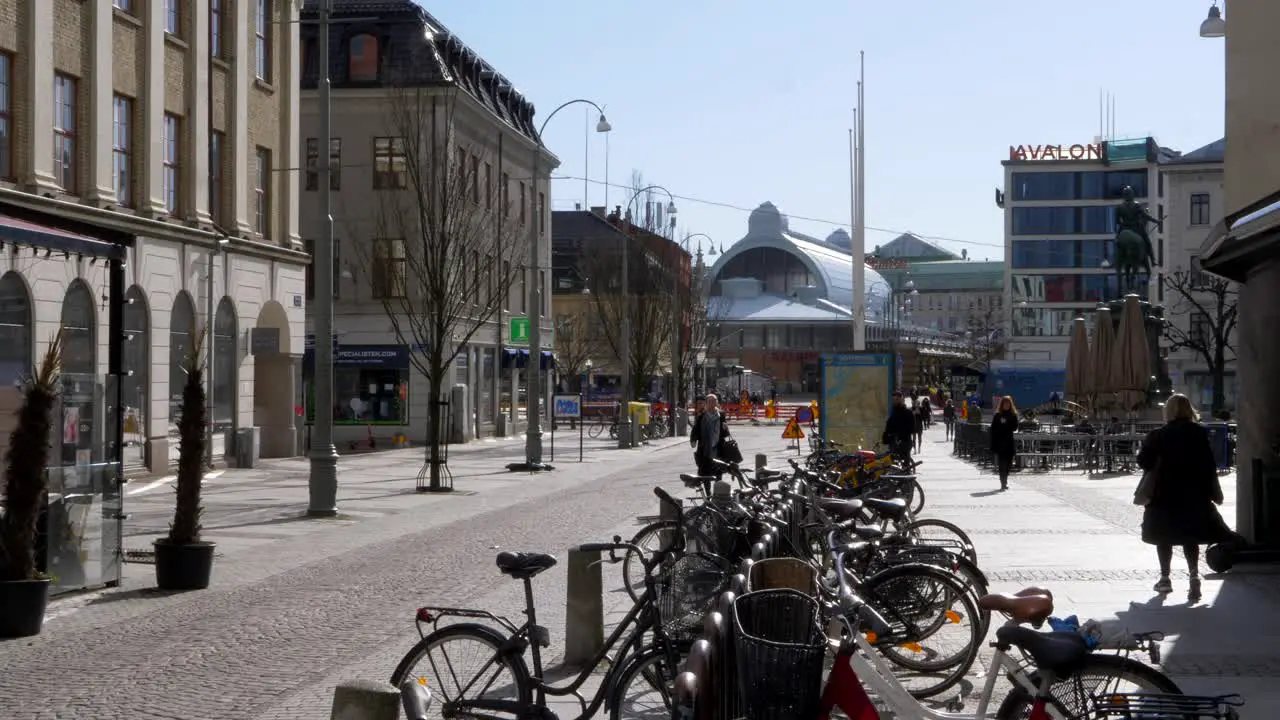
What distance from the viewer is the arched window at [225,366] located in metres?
35.6

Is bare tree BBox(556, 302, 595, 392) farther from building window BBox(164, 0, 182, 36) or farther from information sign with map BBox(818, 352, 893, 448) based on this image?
information sign with map BBox(818, 352, 893, 448)

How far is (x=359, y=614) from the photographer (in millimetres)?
13094

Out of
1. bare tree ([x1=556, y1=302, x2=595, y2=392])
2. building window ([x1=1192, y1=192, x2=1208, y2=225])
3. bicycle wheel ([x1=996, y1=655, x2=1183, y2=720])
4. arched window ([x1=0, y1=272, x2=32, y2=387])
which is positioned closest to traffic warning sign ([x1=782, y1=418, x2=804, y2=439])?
arched window ([x1=0, y1=272, x2=32, y2=387])

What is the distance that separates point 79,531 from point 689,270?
221 ft

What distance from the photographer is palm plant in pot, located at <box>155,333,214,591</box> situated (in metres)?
14.8

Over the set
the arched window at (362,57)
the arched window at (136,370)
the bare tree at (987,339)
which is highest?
the arched window at (362,57)

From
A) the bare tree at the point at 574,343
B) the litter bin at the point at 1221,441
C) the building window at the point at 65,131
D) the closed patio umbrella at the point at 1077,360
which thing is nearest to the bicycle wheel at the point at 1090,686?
the building window at the point at 65,131

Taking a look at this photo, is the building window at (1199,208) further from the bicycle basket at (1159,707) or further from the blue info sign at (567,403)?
the bicycle basket at (1159,707)

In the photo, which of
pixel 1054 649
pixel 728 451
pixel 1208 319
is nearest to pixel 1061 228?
pixel 1208 319

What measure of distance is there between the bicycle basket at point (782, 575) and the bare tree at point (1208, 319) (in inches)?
1361

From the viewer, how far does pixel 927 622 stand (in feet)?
29.2

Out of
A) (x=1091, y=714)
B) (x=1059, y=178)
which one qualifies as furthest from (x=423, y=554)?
(x=1059, y=178)

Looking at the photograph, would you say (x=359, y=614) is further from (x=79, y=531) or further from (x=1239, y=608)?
(x=1239, y=608)

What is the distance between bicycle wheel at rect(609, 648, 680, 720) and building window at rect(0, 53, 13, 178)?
72.0ft
